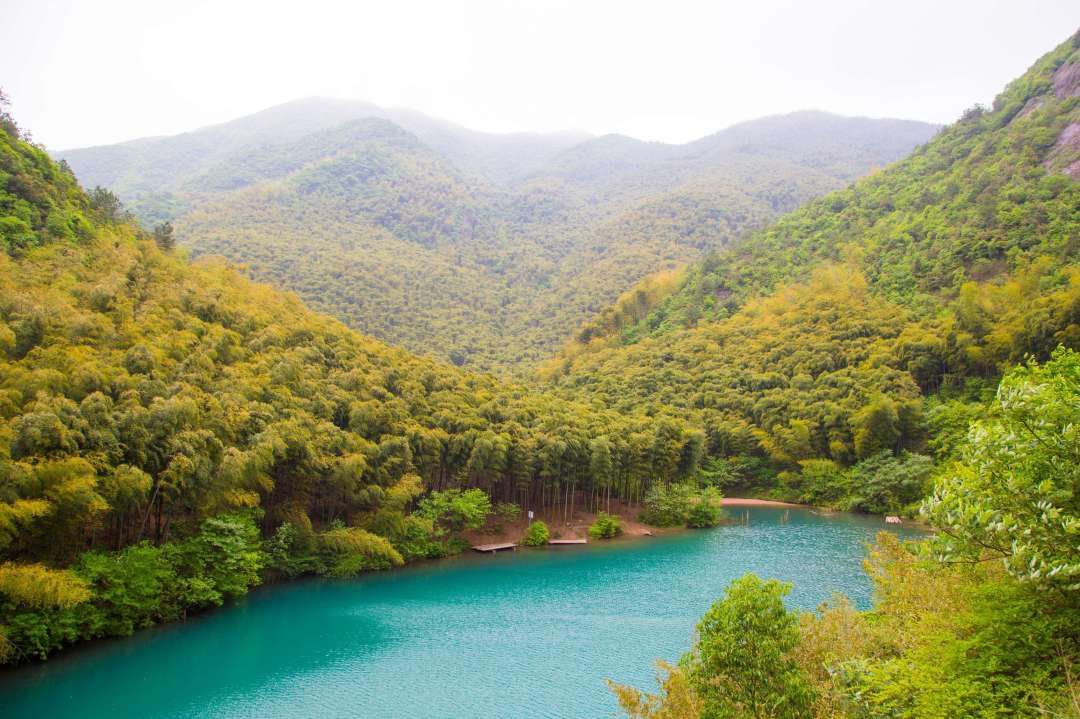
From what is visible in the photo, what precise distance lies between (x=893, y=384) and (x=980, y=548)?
52.3m

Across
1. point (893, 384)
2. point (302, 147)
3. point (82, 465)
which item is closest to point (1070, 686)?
point (82, 465)

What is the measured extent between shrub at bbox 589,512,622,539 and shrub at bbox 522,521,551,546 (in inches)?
145

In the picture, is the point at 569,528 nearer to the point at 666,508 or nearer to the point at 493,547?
the point at 493,547

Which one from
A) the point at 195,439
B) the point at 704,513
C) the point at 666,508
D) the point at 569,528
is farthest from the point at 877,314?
the point at 195,439

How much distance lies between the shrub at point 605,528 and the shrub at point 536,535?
145 inches

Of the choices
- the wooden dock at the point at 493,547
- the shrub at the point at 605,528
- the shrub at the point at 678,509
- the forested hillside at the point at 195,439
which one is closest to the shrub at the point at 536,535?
the wooden dock at the point at 493,547

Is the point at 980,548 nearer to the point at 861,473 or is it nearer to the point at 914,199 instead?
A: the point at 861,473

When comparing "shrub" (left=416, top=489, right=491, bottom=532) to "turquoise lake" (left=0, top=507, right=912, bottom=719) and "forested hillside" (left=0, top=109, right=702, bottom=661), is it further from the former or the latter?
Answer: "turquoise lake" (left=0, top=507, right=912, bottom=719)

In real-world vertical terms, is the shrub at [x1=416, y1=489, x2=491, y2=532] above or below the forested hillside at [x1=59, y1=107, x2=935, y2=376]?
below

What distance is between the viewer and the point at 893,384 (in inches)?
2282

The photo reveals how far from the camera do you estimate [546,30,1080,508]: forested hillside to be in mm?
55938

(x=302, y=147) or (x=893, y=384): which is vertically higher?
(x=302, y=147)

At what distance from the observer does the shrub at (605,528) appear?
44.1 metres

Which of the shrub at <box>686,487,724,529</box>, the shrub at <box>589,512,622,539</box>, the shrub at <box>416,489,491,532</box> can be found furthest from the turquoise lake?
the shrub at <box>686,487,724,529</box>
